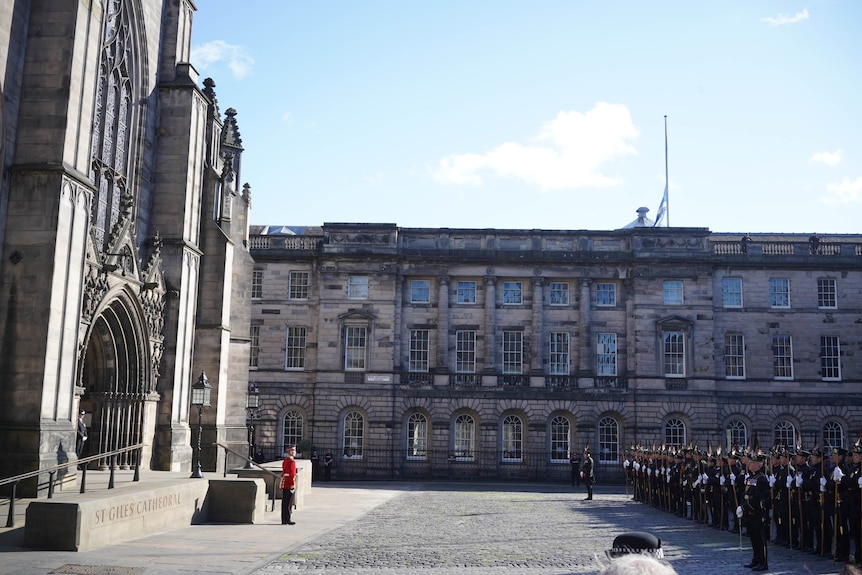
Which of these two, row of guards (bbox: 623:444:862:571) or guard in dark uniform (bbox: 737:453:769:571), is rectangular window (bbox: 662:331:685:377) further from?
guard in dark uniform (bbox: 737:453:769:571)

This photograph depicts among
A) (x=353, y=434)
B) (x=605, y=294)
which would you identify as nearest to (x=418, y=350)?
(x=353, y=434)

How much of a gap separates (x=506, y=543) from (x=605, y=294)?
30.2 metres

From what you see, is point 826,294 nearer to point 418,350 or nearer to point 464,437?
point 464,437

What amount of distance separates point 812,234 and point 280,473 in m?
38.3

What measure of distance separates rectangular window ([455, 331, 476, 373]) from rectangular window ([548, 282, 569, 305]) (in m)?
4.60

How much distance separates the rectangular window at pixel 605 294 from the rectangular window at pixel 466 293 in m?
6.63

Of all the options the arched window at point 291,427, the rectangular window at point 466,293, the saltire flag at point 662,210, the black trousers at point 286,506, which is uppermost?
the saltire flag at point 662,210

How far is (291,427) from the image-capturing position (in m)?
44.5

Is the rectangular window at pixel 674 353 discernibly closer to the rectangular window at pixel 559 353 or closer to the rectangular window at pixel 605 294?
the rectangular window at pixel 605 294

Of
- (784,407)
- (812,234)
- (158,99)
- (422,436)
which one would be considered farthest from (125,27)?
(812,234)

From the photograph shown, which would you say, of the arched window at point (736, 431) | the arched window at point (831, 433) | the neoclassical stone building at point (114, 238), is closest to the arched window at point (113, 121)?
the neoclassical stone building at point (114, 238)

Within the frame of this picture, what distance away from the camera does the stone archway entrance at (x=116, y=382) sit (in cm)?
2112

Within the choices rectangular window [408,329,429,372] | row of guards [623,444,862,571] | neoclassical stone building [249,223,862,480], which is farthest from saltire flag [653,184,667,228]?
row of guards [623,444,862,571]

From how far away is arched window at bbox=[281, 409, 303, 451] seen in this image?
44312mm
